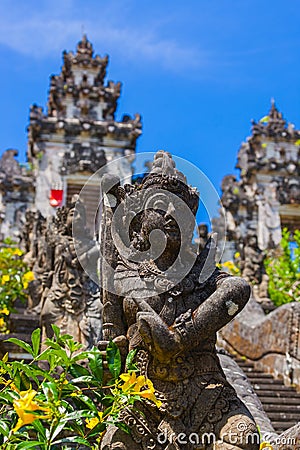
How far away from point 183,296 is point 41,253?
6699 mm

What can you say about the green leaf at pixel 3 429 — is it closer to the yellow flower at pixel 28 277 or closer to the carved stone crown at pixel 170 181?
the carved stone crown at pixel 170 181

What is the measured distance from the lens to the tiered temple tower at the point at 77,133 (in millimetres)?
18406

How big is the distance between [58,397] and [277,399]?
4.04 meters

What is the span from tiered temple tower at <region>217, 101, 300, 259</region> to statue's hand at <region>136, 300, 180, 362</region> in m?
14.4

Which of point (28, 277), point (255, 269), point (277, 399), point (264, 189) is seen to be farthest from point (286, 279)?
point (264, 189)

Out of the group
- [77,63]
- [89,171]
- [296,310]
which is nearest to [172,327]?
[296,310]

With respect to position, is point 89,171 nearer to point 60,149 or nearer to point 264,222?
point 60,149

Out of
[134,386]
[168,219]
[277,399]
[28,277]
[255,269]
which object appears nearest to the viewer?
[134,386]

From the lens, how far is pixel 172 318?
348 centimetres

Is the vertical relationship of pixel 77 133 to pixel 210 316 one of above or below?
above

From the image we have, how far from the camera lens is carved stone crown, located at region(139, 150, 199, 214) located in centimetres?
380

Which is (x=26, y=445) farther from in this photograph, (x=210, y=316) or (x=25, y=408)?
(x=210, y=316)

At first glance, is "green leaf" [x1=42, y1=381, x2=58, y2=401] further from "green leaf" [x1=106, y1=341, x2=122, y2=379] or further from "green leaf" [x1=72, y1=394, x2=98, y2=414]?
"green leaf" [x1=106, y1=341, x2=122, y2=379]

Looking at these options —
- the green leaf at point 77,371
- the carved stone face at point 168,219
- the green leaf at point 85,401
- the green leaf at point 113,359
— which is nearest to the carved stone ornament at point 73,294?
the carved stone face at point 168,219
